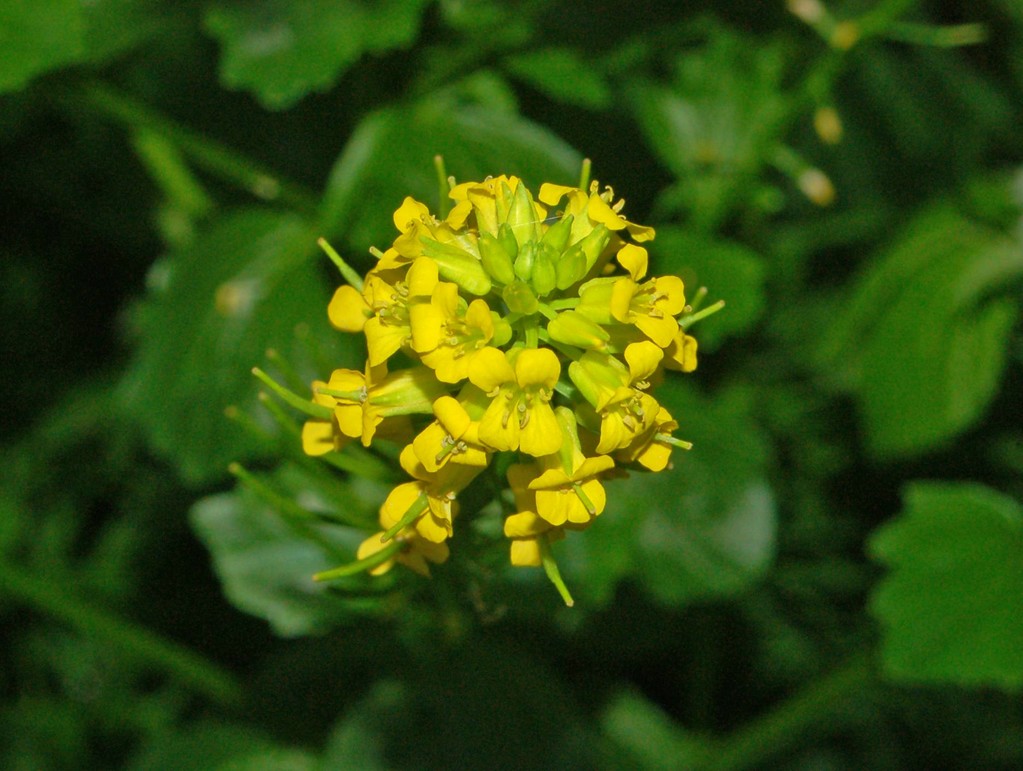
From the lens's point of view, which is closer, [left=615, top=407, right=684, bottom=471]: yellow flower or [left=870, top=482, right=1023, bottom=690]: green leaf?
[left=615, top=407, right=684, bottom=471]: yellow flower

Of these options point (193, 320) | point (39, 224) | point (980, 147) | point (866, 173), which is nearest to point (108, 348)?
point (39, 224)

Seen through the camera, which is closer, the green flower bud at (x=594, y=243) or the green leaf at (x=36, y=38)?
the green flower bud at (x=594, y=243)

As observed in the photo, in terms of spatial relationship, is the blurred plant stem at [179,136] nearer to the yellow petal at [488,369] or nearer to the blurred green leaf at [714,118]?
the blurred green leaf at [714,118]

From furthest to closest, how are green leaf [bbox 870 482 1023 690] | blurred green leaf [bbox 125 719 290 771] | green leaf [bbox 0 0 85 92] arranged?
blurred green leaf [bbox 125 719 290 771]
green leaf [bbox 870 482 1023 690]
green leaf [bbox 0 0 85 92]

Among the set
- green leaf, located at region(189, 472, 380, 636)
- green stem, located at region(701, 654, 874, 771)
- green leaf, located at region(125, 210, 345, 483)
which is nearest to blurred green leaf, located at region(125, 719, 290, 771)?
green leaf, located at region(189, 472, 380, 636)

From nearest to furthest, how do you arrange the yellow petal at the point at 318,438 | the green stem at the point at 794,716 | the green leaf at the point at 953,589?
the yellow petal at the point at 318,438
the green leaf at the point at 953,589
the green stem at the point at 794,716

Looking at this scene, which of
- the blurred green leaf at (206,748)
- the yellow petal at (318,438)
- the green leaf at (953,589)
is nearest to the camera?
the yellow petal at (318,438)

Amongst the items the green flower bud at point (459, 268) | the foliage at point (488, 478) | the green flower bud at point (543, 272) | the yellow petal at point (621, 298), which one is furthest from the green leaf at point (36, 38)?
the yellow petal at point (621, 298)

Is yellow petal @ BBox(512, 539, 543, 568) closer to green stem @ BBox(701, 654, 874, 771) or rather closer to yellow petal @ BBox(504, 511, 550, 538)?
yellow petal @ BBox(504, 511, 550, 538)
